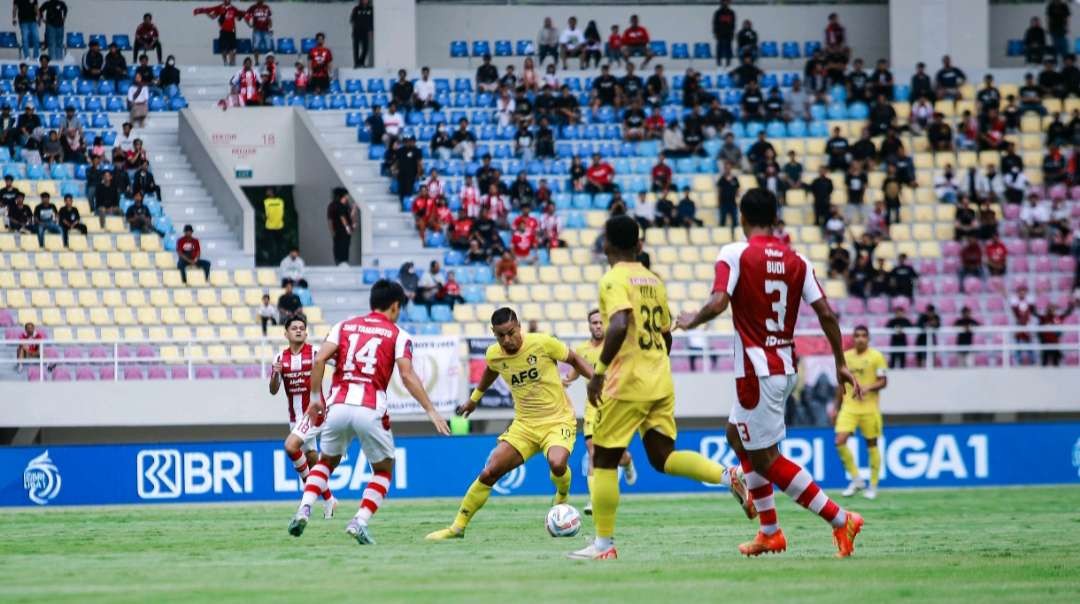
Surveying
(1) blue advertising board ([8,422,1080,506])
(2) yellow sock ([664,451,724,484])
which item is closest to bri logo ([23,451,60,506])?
(1) blue advertising board ([8,422,1080,506])

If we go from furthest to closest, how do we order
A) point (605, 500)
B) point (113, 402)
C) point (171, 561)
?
point (113, 402) → point (171, 561) → point (605, 500)

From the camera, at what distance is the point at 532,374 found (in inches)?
658

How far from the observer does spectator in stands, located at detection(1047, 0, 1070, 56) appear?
42312 mm

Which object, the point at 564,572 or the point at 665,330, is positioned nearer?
the point at 564,572

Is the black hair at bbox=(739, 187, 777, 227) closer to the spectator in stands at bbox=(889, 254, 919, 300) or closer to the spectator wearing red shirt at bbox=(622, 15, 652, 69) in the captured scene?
the spectator in stands at bbox=(889, 254, 919, 300)

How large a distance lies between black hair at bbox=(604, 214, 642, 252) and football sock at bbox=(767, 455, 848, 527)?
5.81 feet

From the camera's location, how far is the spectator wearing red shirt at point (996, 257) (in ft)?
119

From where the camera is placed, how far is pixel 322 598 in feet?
33.6

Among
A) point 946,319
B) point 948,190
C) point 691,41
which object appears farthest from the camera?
point 691,41

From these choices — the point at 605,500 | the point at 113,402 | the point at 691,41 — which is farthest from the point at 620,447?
the point at 691,41

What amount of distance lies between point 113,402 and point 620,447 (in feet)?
64.0

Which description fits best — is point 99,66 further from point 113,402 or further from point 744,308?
point 744,308

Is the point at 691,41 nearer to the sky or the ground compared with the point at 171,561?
nearer to the sky

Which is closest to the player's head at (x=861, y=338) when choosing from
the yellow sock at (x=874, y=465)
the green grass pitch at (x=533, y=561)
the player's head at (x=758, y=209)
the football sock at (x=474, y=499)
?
the yellow sock at (x=874, y=465)
